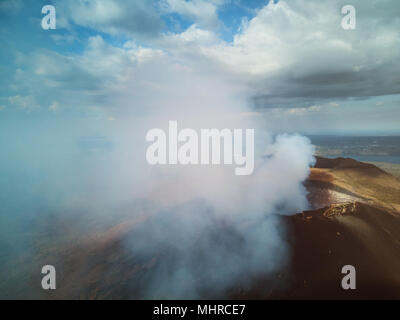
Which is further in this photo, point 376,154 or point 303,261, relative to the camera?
point 376,154

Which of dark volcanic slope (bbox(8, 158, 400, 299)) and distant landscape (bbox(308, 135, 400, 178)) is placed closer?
dark volcanic slope (bbox(8, 158, 400, 299))

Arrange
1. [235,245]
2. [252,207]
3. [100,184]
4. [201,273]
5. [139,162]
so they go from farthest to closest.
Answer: [139,162] < [100,184] < [252,207] < [235,245] < [201,273]

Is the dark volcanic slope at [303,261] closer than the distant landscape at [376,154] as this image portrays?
Yes

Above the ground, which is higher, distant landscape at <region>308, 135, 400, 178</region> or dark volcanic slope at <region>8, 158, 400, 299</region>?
distant landscape at <region>308, 135, 400, 178</region>

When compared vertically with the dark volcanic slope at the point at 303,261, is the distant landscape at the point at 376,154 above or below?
above

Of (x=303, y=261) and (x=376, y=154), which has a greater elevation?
(x=376, y=154)
